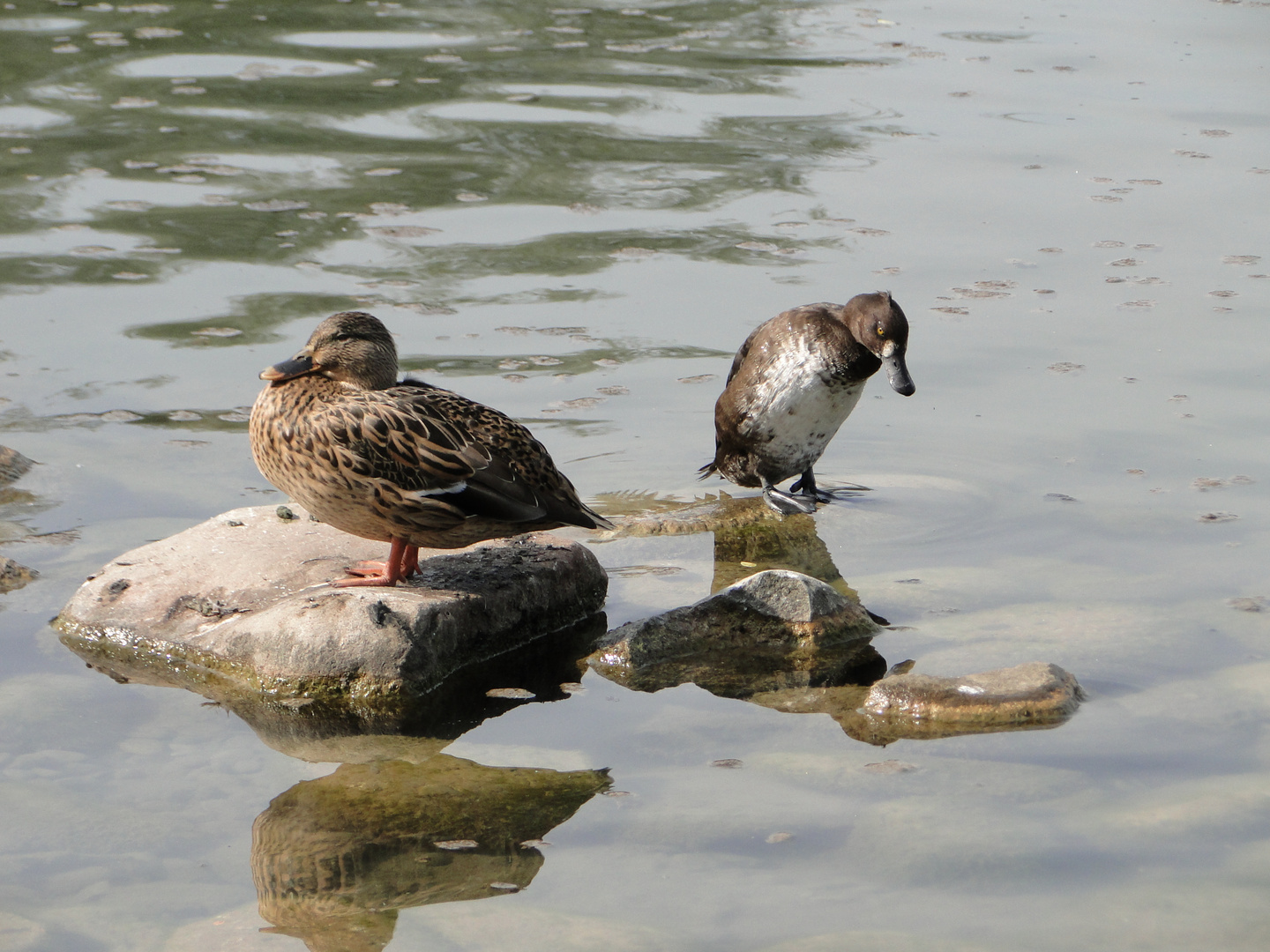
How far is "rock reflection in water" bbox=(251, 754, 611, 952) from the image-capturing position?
393cm

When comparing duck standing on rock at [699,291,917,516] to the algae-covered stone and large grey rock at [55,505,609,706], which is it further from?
the algae-covered stone

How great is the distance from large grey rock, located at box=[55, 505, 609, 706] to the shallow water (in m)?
0.20

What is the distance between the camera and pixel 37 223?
33.7 feet

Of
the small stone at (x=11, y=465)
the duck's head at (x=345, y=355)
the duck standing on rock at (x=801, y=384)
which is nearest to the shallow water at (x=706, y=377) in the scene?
the small stone at (x=11, y=465)

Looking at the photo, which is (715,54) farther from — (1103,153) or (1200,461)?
(1200,461)

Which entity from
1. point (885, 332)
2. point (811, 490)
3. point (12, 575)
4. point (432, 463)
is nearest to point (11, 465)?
point (12, 575)

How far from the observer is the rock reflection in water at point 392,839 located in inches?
155

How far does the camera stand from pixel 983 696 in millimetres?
4820

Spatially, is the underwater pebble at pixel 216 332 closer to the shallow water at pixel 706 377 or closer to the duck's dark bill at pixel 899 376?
the shallow water at pixel 706 377

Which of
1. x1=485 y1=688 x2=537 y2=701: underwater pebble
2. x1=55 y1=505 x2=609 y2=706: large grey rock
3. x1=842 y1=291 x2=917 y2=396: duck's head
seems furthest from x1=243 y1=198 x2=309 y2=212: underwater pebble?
x1=485 y1=688 x2=537 y2=701: underwater pebble

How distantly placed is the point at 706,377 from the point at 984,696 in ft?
12.6

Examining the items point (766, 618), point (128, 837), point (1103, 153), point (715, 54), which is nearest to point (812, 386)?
point (766, 618)

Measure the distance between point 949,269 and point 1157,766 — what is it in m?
5.34

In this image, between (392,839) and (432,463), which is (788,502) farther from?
(392,839)
